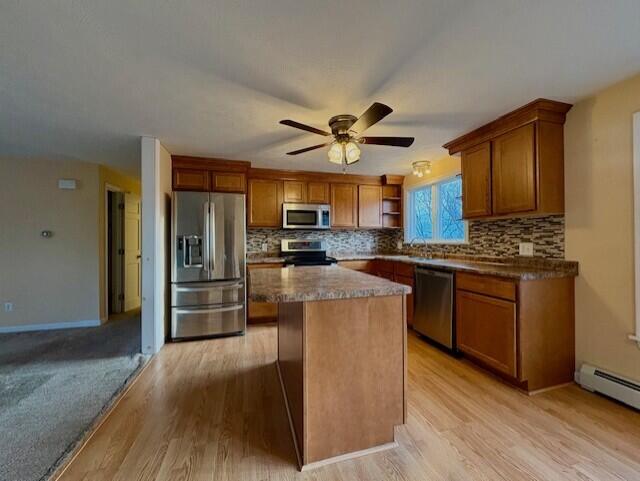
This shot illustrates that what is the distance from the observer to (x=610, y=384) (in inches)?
80.7

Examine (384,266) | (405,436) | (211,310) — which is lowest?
(405,436)

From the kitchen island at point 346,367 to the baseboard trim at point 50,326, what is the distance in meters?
3.71

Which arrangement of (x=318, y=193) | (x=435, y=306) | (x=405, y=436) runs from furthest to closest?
(x=318, y=193), (x=435, y=306), (x=405, y=436)

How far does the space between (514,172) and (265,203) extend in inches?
121

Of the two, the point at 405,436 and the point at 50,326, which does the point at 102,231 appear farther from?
the point at 405,436

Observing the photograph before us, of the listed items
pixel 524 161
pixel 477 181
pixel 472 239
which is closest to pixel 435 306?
pixel 472 239

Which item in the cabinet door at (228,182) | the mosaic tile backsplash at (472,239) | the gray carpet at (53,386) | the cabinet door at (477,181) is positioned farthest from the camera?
the cabinet door at (228,182)

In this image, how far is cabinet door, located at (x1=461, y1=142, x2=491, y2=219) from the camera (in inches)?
110

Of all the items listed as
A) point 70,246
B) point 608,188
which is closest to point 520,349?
point 608,188

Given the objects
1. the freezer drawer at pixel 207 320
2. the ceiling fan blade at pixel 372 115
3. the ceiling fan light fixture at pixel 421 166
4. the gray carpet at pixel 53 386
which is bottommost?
the gray carpet at pixel 53 386

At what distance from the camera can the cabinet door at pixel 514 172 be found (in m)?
2.37

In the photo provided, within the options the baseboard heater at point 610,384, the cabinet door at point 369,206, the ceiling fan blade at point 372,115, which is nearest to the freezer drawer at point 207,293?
the cabinet door at point 369,206

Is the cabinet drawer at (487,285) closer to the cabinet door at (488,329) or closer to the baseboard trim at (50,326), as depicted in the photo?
the cabinet door at (488,329)

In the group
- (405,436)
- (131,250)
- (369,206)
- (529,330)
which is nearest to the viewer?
(405,436)
